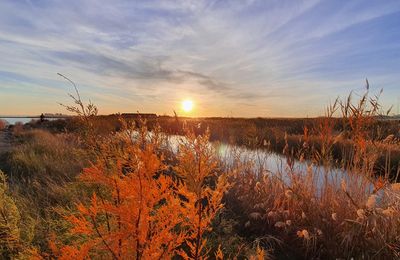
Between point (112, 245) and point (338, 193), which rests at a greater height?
point (112, 245)

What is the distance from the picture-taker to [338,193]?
5.40 metres

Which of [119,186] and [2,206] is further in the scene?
[2,206]

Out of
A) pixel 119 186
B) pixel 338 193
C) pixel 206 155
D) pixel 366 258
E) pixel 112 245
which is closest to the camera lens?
pixel 206 155

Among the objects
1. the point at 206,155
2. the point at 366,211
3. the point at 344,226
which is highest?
the point at 206,155

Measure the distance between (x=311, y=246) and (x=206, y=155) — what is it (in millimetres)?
3810

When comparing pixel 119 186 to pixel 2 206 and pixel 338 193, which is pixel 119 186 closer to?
pixel 2 206

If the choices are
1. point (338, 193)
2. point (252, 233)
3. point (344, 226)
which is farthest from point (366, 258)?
point (252, 233)

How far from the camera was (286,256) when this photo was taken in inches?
187

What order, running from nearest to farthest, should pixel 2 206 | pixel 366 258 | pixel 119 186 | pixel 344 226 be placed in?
pixel 119 186 → pixel 2 206 → pixel 366 258 → pixel 344 226

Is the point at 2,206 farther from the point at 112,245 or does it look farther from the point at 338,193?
the point at 338,193

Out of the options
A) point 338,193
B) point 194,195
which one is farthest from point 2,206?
point 338,193

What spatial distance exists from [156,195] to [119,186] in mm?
238

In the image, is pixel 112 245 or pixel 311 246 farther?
pixel 311 246

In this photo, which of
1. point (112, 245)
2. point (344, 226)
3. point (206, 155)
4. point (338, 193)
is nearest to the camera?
point (206, 155)
